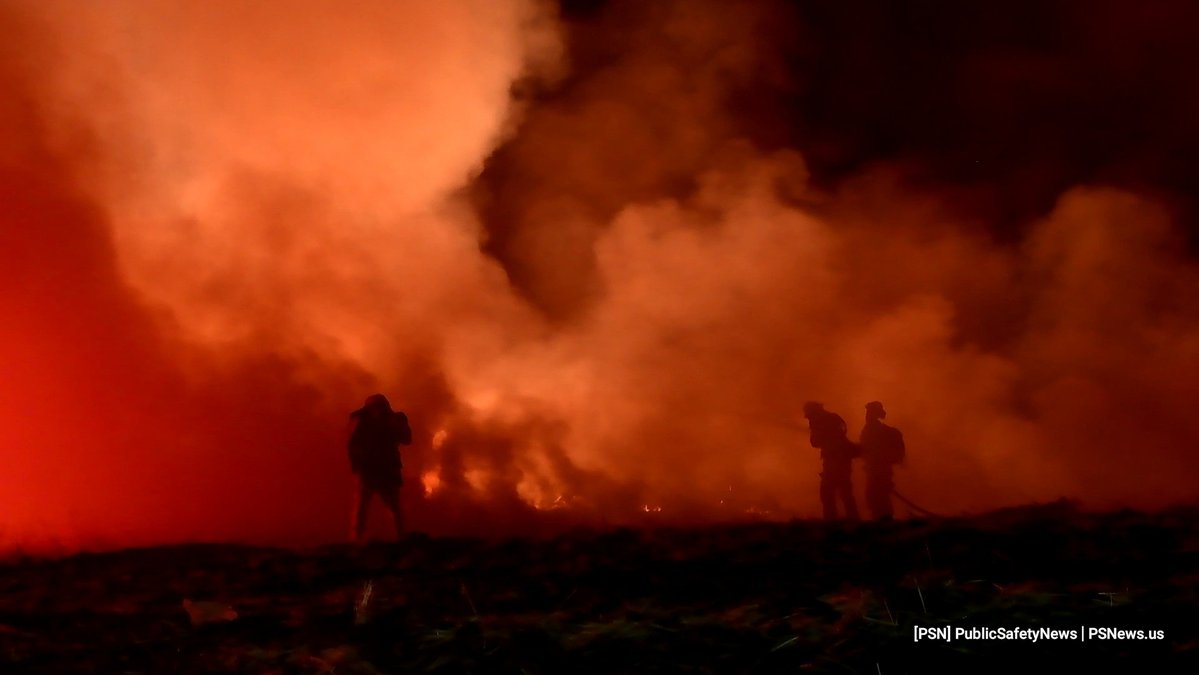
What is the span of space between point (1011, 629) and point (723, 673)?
3.99 ft

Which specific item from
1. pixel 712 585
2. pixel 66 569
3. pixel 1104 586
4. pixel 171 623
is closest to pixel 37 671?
pixel 171 623

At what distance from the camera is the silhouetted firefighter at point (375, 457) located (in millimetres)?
9180

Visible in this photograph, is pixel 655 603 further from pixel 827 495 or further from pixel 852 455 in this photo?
pixel 852 455

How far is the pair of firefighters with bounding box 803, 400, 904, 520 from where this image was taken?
1071cm

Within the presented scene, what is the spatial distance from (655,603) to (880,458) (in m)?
6.69

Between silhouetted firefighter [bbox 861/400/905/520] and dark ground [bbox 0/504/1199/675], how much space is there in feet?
13.3

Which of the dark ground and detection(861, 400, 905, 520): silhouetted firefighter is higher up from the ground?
detection(861, 400, 905, 520): silhouetted firefighter

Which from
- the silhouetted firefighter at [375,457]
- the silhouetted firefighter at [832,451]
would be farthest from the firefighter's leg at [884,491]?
the silhouetted firefighter at [375,457]

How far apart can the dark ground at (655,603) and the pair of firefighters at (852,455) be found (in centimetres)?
406

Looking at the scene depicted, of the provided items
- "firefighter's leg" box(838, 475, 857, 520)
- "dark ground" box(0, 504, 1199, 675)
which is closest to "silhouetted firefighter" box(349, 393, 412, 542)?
"dark ground" box(0, 504, 1199, 675)

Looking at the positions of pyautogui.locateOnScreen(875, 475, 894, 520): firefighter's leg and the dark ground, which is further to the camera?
pyautogui.locateOnScreen(875, 475, 894, 520): firefighter's leg

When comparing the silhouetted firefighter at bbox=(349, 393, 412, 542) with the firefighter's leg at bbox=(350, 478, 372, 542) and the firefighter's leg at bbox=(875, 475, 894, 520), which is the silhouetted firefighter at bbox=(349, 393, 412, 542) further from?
the firefighter's leg at bbox=(875, 475, 894, 520)

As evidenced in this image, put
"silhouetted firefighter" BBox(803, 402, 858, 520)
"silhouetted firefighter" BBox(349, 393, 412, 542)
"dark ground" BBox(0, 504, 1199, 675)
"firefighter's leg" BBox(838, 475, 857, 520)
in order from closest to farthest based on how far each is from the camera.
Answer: "dark ground" BBox(0, 504, 1199, 675)
"silhouetted firefighter" BBox(349, 393, 412, 542)
"firefighter's leg" BBox(838, 475, 857, 520)
"silhouetted firefighter" BBox(803, 402, 858, 520)

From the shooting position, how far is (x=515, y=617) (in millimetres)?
4641
